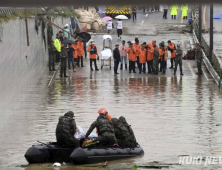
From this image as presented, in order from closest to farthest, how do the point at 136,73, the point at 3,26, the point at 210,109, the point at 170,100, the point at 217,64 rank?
the point at 3,26 < the point at 210,109 < the point at 170,100 < the point at 217,64 < the point at 136,73

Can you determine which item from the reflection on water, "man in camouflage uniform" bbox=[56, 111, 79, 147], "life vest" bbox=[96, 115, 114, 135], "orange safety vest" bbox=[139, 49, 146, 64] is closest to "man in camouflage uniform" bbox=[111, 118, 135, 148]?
"life vest" bbox=[96, 115, 114, 135]

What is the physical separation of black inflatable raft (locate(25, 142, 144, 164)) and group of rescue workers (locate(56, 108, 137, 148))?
0.66 ft

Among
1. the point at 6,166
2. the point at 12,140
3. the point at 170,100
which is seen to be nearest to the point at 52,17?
the point at 170,100

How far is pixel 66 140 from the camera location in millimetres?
A: 14273

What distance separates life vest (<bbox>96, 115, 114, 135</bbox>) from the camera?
46.8ft

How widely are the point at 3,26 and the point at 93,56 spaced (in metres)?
13.5

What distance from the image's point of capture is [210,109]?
23.7 metres

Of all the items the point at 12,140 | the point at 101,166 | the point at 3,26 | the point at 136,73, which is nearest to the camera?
the point at 101,166

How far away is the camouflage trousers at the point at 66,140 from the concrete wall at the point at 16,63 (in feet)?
21.1

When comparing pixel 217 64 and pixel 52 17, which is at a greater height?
pixel 52 17

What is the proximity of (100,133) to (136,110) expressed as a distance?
929 cm

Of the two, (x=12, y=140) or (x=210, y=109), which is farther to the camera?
(x=210, y=109)

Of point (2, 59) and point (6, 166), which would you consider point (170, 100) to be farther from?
point (6, 166)

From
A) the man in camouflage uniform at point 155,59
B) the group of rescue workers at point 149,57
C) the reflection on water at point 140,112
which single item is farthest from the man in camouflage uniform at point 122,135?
the man in camouflage uniform at point 155,59
